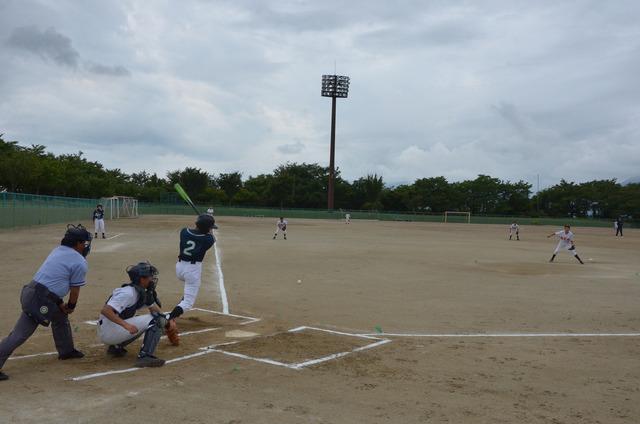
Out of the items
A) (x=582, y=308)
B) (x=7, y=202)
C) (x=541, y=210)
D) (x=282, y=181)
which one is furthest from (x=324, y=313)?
(x=541, y=210)

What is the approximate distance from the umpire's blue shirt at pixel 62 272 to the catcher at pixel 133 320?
1.45 feet

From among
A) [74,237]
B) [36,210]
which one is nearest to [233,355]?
[74,237]

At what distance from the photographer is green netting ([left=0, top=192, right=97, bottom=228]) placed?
31125 millimetres

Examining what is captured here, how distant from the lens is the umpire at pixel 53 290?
18.5 ft

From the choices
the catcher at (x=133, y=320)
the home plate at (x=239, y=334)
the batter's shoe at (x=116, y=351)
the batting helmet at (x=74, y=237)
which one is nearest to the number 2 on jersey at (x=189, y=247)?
the home plate at (x=239, y=334)

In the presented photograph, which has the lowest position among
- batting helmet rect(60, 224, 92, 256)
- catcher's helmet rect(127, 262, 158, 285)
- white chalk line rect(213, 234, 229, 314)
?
white chalk line rect(213, 234, 229, 314)

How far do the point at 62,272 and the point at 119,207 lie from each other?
5935 cm

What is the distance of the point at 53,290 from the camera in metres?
5.74

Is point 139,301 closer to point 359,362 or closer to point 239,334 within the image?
point 239,334

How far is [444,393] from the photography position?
542 centimetres

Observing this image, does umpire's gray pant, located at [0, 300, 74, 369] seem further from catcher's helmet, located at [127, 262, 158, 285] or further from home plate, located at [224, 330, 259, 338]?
home plate, located at [224, 330, 259, 338]

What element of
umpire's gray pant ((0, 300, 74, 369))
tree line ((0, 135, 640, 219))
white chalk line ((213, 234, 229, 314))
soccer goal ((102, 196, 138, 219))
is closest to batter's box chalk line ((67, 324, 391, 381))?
umpire's gray pant ((0, 300, 74, 369))

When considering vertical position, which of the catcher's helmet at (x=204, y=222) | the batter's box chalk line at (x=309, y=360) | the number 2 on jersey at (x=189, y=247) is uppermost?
the catcher's helmet at (x=204, y=222)

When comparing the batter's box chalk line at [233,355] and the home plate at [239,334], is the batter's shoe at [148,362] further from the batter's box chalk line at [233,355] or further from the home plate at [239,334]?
the home plate at [239,334]
